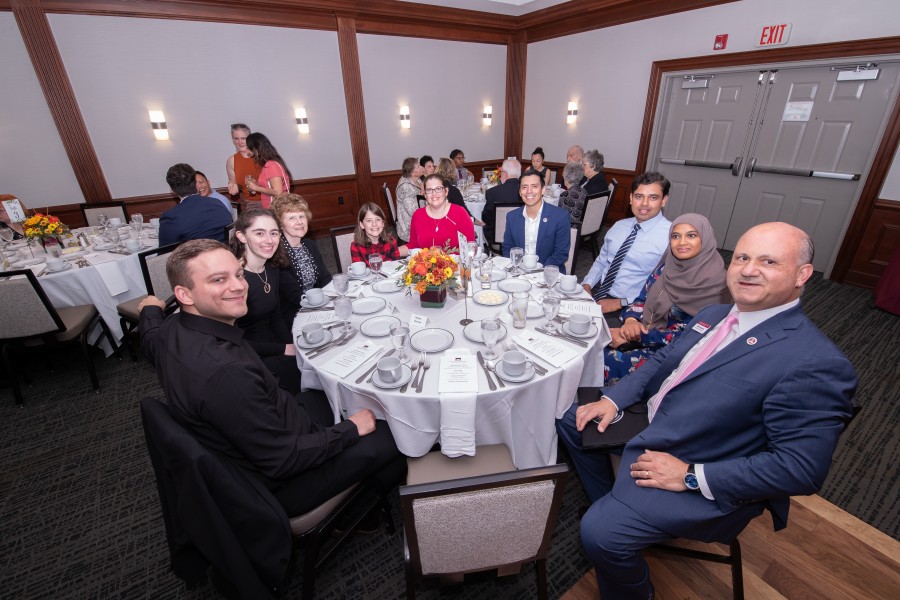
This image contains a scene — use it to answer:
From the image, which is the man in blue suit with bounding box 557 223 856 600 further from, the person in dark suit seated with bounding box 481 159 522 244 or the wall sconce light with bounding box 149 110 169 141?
the wall sconce light with bounding box 149 110 169 141

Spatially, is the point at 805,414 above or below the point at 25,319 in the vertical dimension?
above

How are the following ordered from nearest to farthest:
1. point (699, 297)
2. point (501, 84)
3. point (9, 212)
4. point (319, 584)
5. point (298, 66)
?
1. point (319, 584)
2. point (699, 297)
3. point (9, 212)
4. point (298, 66)
5. point (501, 84)

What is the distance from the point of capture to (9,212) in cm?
347

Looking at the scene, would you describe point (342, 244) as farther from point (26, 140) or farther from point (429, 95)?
point (429, 95)

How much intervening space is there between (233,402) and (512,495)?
974 mm

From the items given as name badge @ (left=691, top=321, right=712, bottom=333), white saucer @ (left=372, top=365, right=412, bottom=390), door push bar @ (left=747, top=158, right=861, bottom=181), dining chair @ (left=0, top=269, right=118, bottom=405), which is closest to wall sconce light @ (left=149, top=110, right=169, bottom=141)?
dining chair @ (left=0, top=269, right=118, bottom=405)

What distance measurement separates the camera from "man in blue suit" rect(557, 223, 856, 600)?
1.22 meters

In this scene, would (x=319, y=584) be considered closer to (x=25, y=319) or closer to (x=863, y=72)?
(x=25, y=319)

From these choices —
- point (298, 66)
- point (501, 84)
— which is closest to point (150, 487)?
point (298, 66)

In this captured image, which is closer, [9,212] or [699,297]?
[699,297]

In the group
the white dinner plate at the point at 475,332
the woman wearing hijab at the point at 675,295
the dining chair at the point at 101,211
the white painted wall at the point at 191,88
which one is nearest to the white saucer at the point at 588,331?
the white dinner plate at the point at 475,332

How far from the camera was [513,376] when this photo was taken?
1680 mm

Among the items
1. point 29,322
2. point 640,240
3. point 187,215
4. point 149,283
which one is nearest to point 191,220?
point 187,215

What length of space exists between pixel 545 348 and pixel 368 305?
107 centimetres
